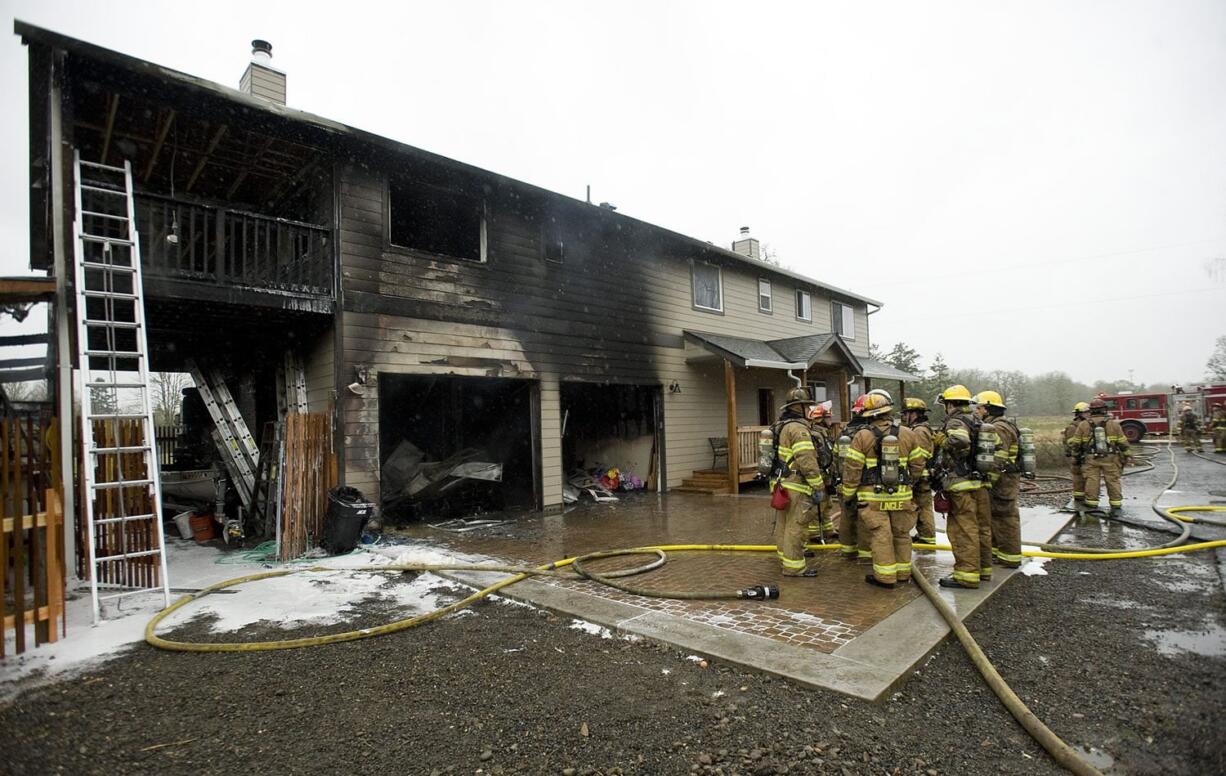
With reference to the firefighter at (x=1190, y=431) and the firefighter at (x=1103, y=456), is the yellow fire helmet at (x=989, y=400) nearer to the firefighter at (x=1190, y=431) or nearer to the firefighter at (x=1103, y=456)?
the firefighter at (x=1103, y=456)

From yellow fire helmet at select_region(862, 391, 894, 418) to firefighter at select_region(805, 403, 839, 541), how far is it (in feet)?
2.18

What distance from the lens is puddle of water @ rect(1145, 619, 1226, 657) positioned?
154 inches

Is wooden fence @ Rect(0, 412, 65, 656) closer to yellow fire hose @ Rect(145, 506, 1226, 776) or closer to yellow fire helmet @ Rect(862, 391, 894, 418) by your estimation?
yellow fire hose @ Rect(145, 506, 1226, 776)

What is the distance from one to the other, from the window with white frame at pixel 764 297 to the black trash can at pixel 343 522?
484 inches

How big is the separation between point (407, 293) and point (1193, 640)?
9.32m

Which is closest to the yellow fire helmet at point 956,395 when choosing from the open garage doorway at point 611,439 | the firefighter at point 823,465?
Answer: the firefighter at point 823,465

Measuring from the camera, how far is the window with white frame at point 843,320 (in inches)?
792

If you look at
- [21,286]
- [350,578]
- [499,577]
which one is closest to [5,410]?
[21,286]

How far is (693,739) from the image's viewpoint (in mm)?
2885

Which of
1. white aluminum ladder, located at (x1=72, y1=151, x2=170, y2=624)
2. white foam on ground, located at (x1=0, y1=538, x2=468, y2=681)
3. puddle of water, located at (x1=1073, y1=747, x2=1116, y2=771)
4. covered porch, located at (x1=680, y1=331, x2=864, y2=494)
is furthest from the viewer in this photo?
covered porch, located at (x1=680, y1=331, x2=864, y2=494)

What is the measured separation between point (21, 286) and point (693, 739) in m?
7.41

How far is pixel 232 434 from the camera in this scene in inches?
358

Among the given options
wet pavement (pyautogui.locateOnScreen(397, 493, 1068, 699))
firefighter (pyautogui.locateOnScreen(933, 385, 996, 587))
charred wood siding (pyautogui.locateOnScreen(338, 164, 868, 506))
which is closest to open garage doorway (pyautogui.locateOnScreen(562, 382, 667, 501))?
charred wood siding (pyautogui.locateOnScreen(338, 164, 868, 506))

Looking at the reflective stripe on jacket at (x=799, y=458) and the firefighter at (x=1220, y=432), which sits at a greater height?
the reflective stripe on jacket at (x=799, y=458)
